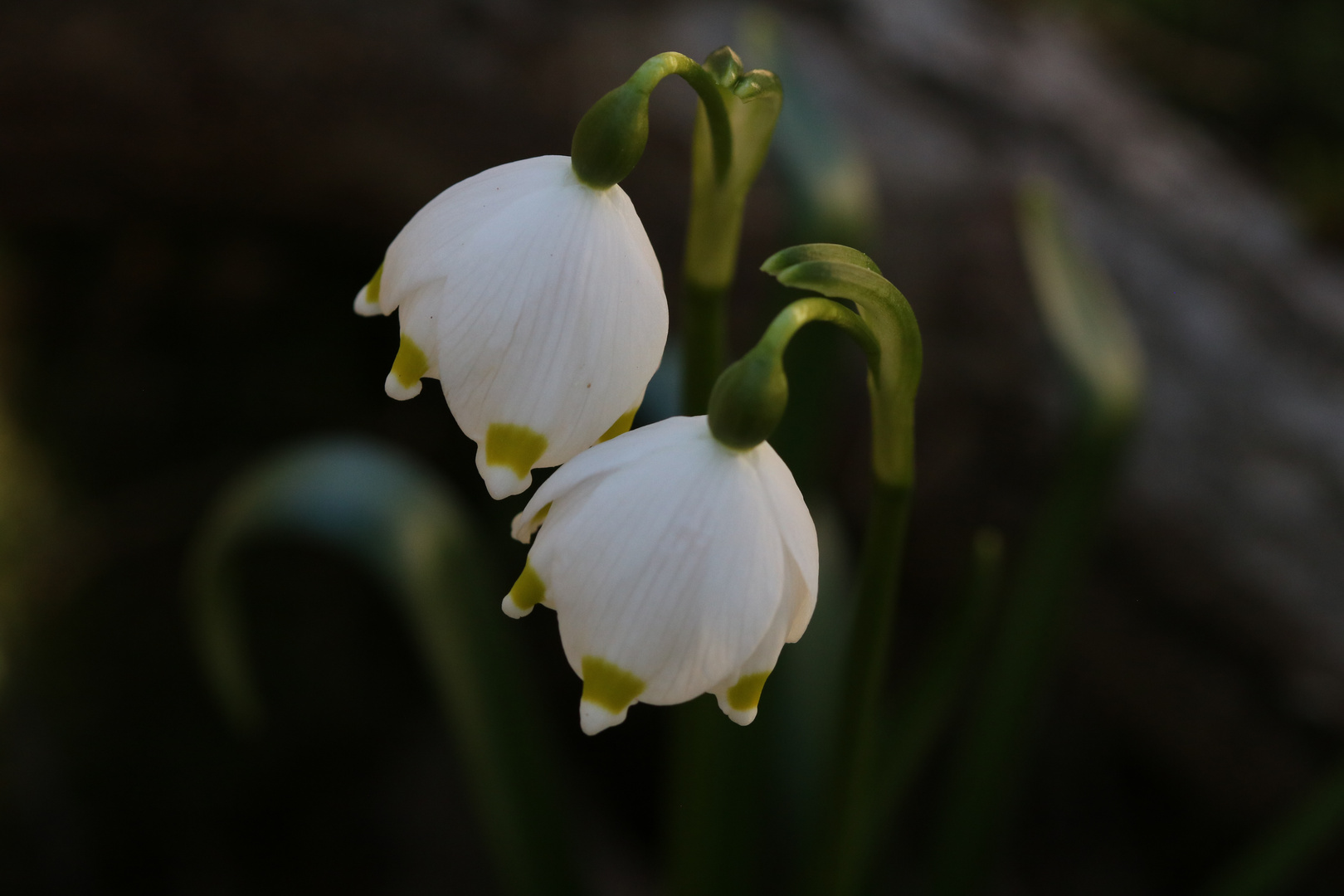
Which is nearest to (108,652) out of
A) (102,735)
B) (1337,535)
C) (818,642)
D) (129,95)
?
(102,735)

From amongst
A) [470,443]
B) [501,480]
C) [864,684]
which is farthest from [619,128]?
[470,443]

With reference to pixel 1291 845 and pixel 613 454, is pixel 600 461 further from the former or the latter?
pixel 1291 845

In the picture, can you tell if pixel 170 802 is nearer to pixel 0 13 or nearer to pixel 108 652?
pixel 108 652

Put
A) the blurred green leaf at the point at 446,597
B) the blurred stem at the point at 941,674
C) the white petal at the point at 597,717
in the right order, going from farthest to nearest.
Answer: the blurred green leaf at the point at 446,597 → the blurred stem at the point at 941,674 → the white petal at the point at 597,717

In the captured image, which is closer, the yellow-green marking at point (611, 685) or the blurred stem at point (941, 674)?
the yellow-green marking at point (611, 685)

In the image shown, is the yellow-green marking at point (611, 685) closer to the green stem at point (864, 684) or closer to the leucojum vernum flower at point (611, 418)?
the leucojum vernum flower at point (611, 418)

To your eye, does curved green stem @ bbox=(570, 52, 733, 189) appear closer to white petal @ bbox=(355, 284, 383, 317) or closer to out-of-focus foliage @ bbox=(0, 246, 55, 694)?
white petal @ bbox=(355, 284, 383, 317)

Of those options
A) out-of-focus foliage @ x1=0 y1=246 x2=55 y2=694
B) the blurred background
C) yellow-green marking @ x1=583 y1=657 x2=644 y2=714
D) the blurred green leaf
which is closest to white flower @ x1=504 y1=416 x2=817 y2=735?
yellow-green marking @ x1=583 y1=657 x2=644 y2=714

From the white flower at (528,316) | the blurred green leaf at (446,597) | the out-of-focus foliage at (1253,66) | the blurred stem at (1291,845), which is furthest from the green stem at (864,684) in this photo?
the out-of-focus foliage at (1253,66)
